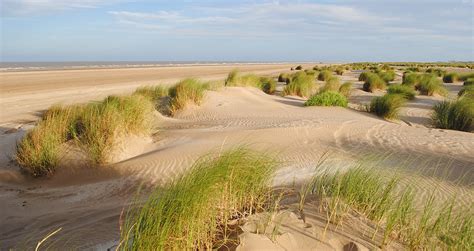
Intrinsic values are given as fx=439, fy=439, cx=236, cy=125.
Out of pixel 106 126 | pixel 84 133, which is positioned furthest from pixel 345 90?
pixel 84 133

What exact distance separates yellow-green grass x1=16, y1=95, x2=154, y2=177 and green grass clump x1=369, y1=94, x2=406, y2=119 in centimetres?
798

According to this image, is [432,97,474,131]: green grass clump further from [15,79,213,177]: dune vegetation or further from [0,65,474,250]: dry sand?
[15,79,213,177]: dune vegetation

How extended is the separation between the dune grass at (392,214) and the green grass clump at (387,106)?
9.66 m

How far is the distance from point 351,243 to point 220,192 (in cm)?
119

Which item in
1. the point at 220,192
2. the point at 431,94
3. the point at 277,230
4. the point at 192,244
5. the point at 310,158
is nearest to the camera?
the point at 192,244

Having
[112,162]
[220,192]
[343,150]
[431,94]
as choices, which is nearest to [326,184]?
[220,192]

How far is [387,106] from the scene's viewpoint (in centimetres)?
1358

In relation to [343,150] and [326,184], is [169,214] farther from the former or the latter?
[343,150]

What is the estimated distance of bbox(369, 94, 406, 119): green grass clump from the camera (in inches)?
532

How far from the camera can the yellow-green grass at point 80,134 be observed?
7.00m

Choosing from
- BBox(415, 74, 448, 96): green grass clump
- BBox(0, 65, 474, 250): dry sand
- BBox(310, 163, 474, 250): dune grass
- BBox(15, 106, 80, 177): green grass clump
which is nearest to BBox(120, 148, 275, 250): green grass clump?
BBox(0, 65, 474, 250): dry sand

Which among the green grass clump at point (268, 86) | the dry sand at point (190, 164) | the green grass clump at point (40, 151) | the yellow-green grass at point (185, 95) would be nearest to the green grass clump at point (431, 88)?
the green grass clump at point (268, 86)

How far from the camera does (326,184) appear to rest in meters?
4.61

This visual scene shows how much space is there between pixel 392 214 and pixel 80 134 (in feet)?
19.4
